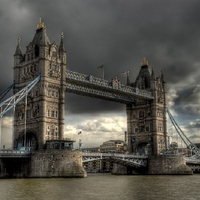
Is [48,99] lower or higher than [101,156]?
higher

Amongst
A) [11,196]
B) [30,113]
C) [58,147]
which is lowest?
[11,196]

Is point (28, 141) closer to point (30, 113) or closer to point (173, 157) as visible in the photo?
point (30, 113)

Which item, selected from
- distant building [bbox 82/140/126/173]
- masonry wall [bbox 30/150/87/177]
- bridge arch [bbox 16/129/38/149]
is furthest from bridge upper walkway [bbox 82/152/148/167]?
distant building [bbox 82/140/126/173]

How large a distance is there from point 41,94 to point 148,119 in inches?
1481

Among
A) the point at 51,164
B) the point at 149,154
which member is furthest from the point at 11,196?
the point at 149,154

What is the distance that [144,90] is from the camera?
324 feet

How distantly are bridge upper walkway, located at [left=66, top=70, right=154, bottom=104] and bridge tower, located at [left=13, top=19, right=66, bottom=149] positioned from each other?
4.13 m

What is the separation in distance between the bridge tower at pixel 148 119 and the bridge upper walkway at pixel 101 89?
2796 millimetres

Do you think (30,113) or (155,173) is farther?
(155,173)

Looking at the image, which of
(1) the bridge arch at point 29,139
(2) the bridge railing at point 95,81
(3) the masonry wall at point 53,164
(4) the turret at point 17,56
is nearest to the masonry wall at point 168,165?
(2) the bridge railing at point 95,81

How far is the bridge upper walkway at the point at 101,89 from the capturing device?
79.1 meters

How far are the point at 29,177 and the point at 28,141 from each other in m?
11.9

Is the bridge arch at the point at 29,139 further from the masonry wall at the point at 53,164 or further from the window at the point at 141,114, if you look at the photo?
the window at the point at 141,114

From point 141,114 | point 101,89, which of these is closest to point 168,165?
point 141,114
